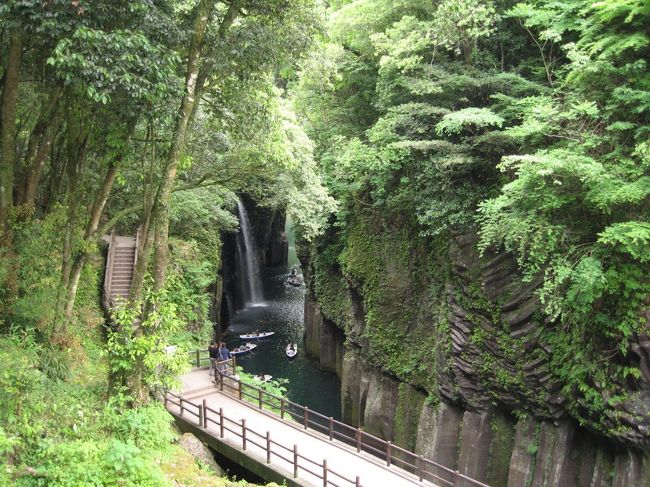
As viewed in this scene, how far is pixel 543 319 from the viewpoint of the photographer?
14.3 m

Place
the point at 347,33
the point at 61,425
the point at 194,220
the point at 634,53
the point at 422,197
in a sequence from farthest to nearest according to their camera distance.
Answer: the point at 194,220, the point at 347,33, the point at 422,197, the point at 634,53, the point at 61,425

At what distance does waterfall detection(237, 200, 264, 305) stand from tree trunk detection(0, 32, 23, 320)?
2977 cm

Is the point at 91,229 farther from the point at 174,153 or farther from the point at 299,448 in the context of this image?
the point at 299,448

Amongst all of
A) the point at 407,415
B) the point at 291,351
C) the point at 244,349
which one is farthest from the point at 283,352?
the point at 407,415

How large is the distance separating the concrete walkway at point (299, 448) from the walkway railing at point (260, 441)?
3cm

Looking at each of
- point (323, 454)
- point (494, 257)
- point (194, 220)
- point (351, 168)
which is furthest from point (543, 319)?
point (194, 220)

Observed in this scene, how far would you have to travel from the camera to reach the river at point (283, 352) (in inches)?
1041

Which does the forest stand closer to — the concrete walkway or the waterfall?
the concrete walkway

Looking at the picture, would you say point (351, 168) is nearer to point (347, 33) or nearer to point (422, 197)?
point (422, 197)

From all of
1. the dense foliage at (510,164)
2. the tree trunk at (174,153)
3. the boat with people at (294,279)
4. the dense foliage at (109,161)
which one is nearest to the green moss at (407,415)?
the dense foliage at (510,164)

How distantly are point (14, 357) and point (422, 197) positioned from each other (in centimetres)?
1251

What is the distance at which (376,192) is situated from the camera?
2066 cm

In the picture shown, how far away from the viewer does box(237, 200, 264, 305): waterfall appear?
43.8 metres

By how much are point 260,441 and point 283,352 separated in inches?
696
